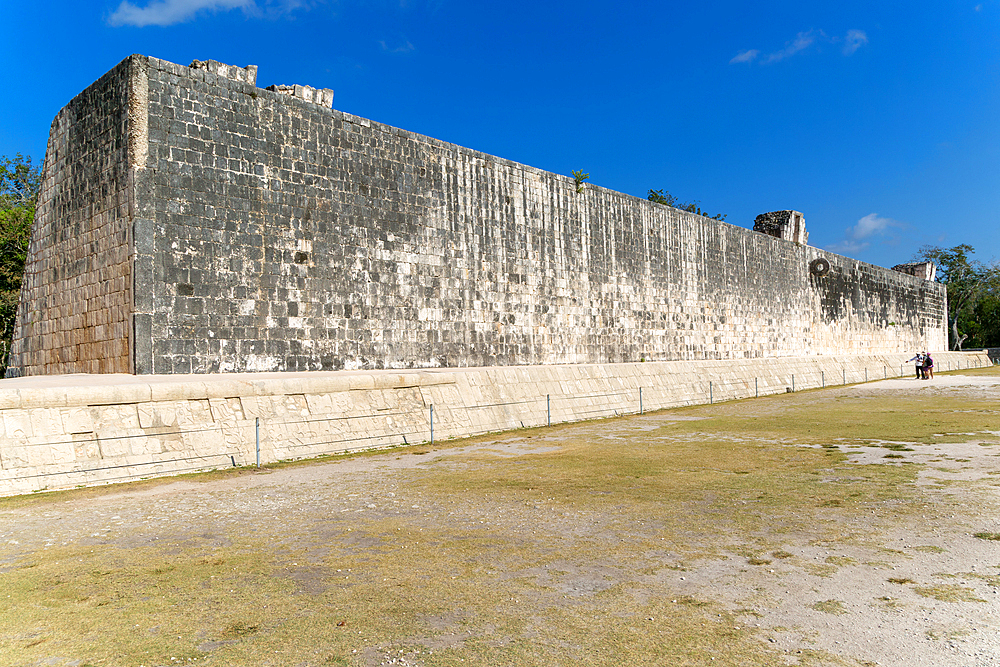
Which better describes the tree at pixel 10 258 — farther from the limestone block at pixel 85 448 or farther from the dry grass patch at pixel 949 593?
the dry grass patch at pixel 949 593

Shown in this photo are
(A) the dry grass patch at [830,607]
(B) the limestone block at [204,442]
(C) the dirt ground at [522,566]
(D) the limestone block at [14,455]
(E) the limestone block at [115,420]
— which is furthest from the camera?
(B) the limestone block at [204,442]

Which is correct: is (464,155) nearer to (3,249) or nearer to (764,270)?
(3,249)

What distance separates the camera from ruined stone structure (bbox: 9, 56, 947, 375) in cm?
1101

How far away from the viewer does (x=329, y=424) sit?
963 centimetres

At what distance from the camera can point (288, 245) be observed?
12.5 meters

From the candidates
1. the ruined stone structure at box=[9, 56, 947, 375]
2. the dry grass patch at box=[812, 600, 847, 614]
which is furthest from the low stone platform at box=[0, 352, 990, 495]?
the dry grass patch at box=[812, 600, 847, 614]

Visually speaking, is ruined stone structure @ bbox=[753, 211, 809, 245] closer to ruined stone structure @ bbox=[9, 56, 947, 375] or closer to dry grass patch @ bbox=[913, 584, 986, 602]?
ruined stone structure @ bbox=[9, 56, 947, 375]

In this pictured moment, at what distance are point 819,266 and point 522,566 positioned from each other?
30.5 m

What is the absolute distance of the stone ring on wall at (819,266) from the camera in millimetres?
30672

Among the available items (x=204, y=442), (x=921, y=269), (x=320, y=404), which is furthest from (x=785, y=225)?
(x=204, y=442)

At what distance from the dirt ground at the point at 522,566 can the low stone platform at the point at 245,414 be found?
0.54 meters

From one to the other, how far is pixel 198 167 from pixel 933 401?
16.3m

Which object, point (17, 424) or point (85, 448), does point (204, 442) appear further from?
point (17, 424)

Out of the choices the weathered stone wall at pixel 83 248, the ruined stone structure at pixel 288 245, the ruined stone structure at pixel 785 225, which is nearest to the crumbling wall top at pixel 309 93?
the ruined stone structure at pixel 288 245
